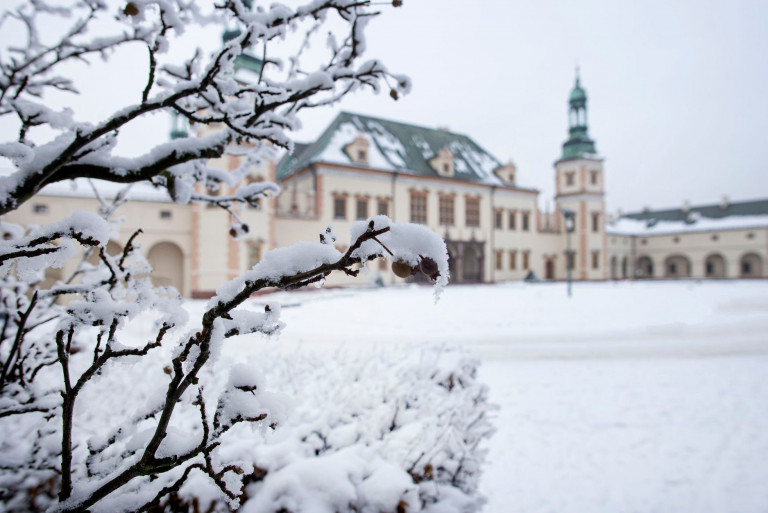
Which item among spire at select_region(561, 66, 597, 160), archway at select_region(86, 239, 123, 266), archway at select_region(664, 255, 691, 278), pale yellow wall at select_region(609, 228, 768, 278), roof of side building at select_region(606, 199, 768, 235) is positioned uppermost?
spire at select_region(561, 66, 597, 160)

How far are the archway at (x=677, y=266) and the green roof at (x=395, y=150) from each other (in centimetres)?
3001

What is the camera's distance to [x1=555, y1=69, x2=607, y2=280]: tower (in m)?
35.1

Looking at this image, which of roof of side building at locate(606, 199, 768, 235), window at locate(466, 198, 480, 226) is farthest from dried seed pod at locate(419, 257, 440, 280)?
roof of side building at locate(606, 199, 768, 235)

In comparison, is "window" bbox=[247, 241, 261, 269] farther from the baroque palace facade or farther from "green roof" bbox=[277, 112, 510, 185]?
"green roof" bbox=[277, 112, 510, 185]

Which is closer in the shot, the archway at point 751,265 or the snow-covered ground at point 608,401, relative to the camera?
the snow-covered ground at point 608,401

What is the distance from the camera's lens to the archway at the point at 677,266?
157ft

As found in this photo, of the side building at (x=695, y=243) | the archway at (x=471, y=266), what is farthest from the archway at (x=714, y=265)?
the archway at (x=471, y=266)

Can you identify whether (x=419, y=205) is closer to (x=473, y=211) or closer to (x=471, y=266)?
(x=473, y=211)

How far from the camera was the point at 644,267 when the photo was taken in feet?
164

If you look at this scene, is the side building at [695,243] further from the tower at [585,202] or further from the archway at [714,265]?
the tower at [585,202]

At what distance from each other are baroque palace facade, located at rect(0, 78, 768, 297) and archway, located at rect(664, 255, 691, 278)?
131cm

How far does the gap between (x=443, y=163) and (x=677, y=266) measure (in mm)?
36906

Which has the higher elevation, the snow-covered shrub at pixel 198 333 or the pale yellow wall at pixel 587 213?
the pale yellow wall at pixel 587 213

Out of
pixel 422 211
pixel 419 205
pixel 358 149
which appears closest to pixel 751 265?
pixel 422 211
